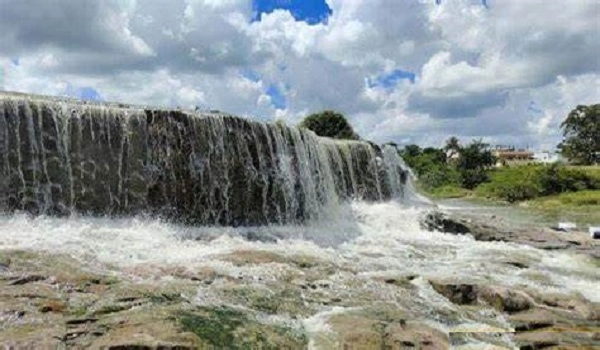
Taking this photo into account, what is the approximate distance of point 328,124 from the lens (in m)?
54.9

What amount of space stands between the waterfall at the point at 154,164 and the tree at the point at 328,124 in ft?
89.5

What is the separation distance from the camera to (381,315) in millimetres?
11000

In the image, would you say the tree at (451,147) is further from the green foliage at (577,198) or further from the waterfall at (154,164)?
the waterfall at (154,164)

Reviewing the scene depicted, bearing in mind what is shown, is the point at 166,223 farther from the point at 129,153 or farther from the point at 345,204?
the point at 345,204

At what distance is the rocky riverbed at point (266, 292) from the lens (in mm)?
9273

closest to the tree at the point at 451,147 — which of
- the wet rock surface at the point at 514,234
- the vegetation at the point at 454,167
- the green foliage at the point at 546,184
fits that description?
the vegetation at the point at 454,167

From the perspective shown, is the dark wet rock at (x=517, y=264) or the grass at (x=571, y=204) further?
the grass at (x=571, y=204)

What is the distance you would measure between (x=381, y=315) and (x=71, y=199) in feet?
34.2

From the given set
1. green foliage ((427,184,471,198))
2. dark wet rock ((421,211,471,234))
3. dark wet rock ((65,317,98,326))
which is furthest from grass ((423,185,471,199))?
dark wet rock ((65,317,98,326))

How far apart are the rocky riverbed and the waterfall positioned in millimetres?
939

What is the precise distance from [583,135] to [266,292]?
94.7m

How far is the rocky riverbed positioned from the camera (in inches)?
365

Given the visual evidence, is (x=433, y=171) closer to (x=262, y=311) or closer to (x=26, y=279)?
(x=262, y=311)

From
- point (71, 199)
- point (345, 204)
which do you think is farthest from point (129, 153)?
point (345, 204)
